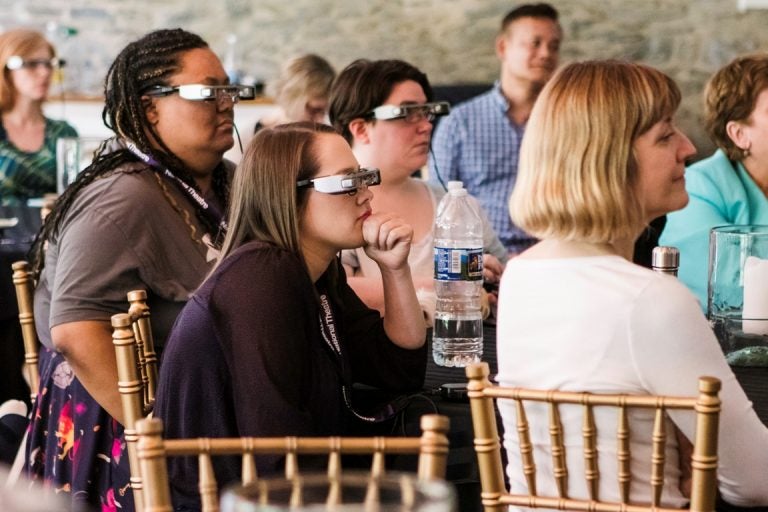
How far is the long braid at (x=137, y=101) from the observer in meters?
2.59

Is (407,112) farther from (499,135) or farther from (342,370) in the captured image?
(499,135)

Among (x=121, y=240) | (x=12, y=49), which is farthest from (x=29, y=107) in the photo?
(x=121, y=240)

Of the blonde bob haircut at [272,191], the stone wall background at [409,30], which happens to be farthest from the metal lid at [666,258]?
the stone wall background at [409,30]

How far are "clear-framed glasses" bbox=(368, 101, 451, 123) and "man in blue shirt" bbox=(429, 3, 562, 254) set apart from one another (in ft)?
4.73

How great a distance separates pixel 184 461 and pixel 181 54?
1.07 metres

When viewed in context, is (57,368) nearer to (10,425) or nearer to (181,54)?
(10,425)

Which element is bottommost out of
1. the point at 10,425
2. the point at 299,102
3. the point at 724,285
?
the point at 10,425

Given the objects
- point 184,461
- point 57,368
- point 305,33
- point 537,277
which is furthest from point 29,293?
point 305,33

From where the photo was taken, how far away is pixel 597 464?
1562mm

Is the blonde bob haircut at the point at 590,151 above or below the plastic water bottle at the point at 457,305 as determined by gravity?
above

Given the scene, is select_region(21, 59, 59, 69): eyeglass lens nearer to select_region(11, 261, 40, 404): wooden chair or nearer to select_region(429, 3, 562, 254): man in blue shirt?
select_region(429, 3, 562, 254): man in blue shirt

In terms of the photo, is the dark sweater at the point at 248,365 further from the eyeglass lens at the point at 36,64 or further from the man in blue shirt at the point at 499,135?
the eyeglass lens at the point at 36,64

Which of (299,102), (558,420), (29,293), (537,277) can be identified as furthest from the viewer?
(299,102)

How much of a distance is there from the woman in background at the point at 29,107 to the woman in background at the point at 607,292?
389 centimetres
